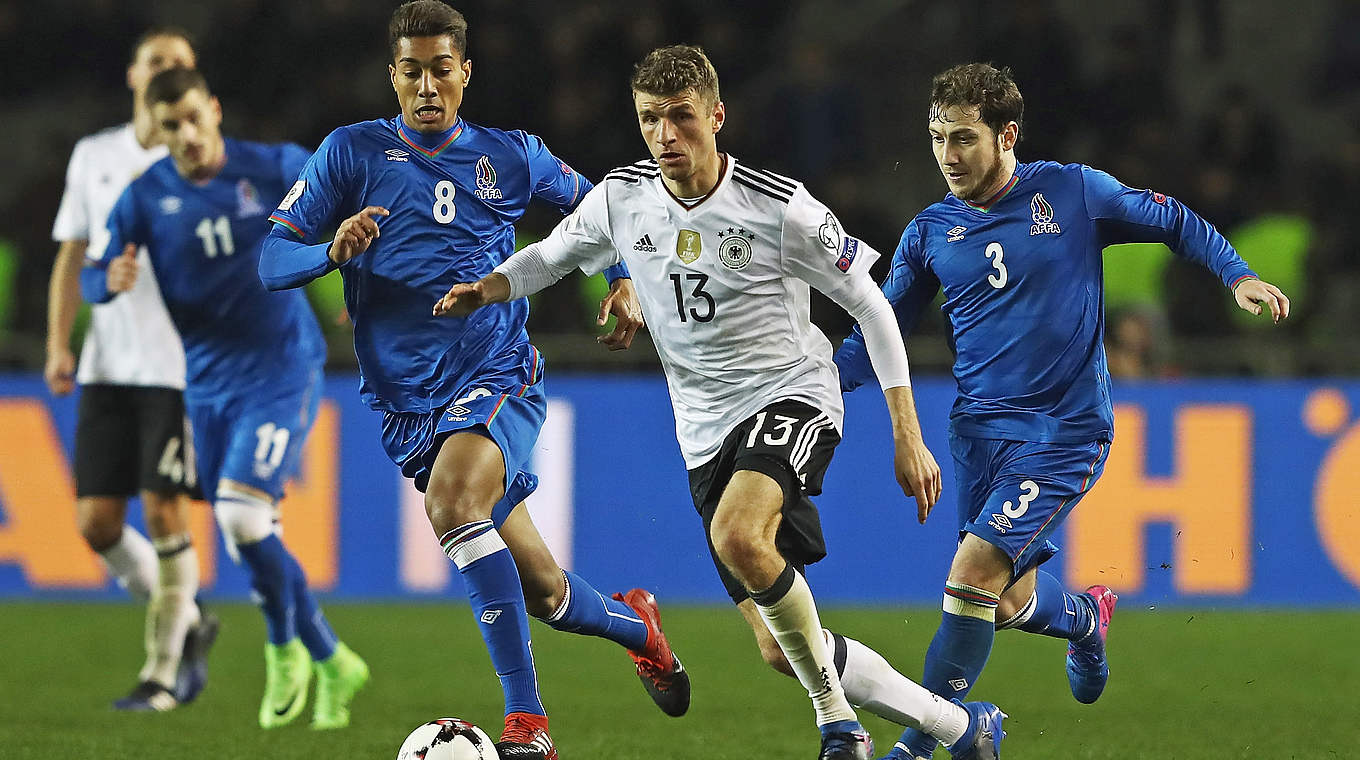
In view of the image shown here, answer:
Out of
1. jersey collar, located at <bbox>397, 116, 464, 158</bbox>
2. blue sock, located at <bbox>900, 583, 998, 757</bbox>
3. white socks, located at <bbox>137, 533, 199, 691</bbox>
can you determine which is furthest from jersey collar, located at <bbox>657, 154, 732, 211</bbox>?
white socks, located at <bbox>137, 533, 199, 691</bbox>

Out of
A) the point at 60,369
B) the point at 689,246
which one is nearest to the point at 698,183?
the point at 689,246

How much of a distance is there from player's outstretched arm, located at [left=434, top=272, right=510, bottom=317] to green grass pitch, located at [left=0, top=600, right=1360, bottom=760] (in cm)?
151

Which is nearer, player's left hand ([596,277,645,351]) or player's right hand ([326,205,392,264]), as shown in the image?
player's right hand ([326,205,392,264])

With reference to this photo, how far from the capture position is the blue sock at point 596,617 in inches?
233

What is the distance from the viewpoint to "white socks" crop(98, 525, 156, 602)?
7801 mm

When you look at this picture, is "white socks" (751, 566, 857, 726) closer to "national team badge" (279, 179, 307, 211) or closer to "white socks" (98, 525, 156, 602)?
"national team badge" (279, 179, 307, 211)

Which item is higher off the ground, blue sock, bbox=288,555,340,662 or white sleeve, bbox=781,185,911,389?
white sleeve, bbox=781,185,911,389

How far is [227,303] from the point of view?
7.09 meters

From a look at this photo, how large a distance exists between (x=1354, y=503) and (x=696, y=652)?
12.7 feet

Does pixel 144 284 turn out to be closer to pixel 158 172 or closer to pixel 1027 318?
pixel 158 172

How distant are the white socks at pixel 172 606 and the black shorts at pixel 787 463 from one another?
3114mm

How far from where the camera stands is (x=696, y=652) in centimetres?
873

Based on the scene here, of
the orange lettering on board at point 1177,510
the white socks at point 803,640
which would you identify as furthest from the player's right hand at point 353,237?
the orange lettering on board at point 1177,510

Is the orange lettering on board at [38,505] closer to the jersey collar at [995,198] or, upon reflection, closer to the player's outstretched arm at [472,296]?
the player's outstretched arm at [472,296]
